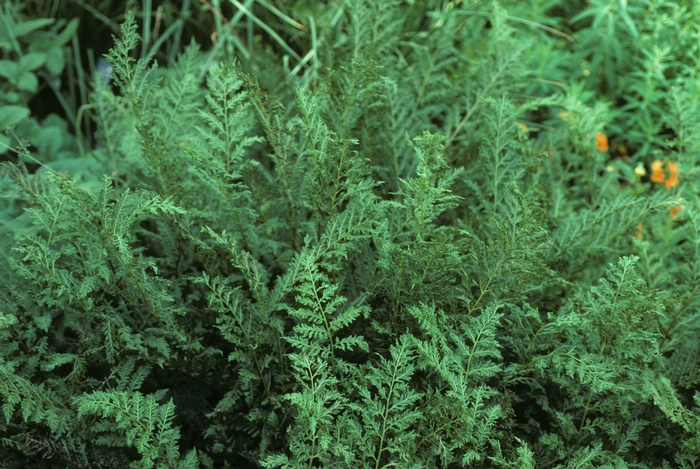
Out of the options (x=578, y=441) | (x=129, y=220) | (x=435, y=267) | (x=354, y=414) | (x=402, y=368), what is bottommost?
(x=578, y=441)

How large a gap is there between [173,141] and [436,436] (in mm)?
982

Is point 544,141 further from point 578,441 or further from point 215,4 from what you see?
point 215,4

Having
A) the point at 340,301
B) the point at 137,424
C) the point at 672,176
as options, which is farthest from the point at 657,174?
the point at 137,424

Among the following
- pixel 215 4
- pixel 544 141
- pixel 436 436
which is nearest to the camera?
pixel 436 436

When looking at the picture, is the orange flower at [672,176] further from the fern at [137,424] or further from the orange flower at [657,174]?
the fern at [137,424]

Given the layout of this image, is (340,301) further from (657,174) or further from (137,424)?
(657,174)

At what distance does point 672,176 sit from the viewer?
5.66 feet

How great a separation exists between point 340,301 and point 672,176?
110 centimetres

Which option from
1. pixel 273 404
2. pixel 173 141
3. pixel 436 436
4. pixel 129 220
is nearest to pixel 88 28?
pixel 173 141

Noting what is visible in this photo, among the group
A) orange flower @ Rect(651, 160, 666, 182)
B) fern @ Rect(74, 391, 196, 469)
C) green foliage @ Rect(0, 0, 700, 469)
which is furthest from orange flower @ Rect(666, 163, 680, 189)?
fern @ Rect(74, 391, 196, 469)

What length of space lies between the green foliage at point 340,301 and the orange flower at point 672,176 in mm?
11

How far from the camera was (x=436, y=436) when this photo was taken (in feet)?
3.59

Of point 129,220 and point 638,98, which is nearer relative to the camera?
point 129,220

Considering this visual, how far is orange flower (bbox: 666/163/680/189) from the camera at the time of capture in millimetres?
1718
